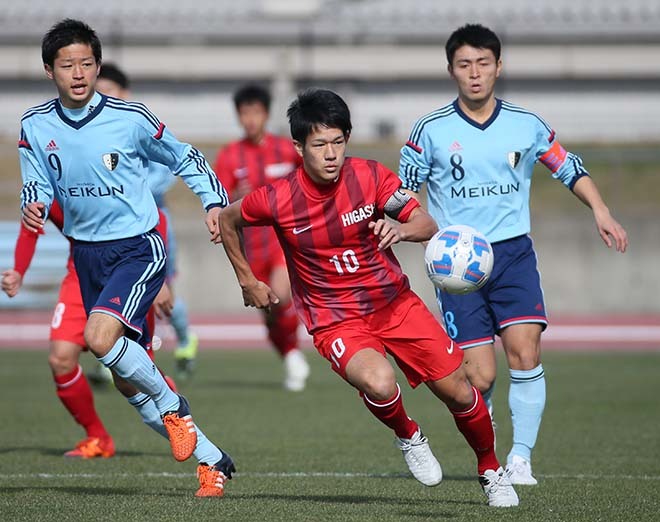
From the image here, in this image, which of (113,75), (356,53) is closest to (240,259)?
(113,75)

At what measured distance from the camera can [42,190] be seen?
20.4 feet

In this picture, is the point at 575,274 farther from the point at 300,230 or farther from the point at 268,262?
the point at 300,230

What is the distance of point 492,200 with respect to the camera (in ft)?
22.7

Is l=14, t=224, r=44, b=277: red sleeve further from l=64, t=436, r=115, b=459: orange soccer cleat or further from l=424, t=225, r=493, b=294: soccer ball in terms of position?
l=424, t=225, r=493, b=294: soccer ball

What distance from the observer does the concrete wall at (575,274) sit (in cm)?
1923

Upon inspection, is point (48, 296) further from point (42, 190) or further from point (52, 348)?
point (42, 190)

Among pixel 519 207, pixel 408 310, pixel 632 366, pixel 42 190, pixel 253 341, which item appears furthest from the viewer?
pixel 253 341

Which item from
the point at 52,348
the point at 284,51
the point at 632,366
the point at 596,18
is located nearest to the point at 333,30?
the point at 284,51

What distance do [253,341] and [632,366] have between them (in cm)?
662

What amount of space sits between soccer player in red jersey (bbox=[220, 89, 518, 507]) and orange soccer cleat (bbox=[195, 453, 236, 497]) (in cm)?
91

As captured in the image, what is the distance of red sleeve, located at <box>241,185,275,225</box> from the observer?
227 inches

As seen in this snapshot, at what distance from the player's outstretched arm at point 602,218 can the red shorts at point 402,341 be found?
1280mm

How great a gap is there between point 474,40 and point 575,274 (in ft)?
42.8

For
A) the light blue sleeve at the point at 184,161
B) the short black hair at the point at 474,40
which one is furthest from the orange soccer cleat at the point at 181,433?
the short black hair at the point at 474,40
